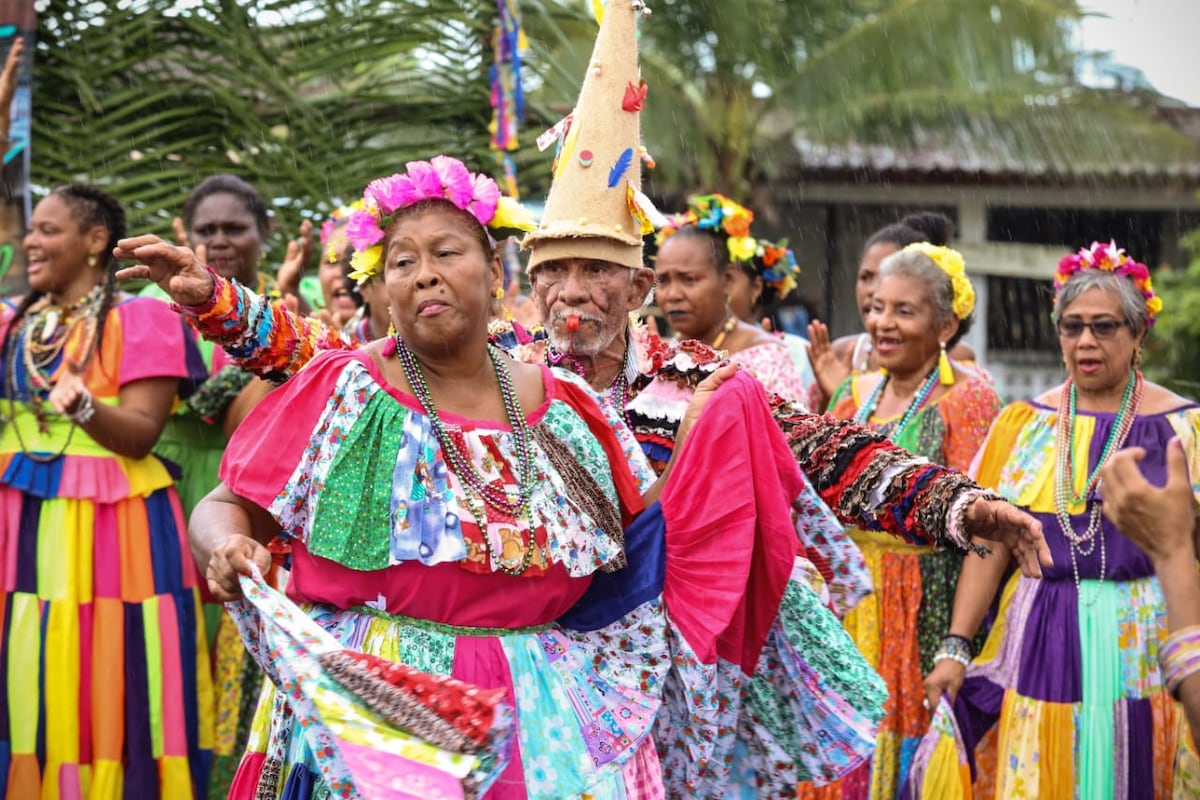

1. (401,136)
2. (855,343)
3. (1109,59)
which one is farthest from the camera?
(1109,59)

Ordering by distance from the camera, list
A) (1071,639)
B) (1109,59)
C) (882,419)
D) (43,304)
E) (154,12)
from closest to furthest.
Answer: (1071,639)
(43,304)
(882,419)
(154,12)
(1109,59)

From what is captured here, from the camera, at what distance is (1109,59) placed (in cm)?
1717

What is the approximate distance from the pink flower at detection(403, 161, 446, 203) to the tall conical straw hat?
95 centimetres

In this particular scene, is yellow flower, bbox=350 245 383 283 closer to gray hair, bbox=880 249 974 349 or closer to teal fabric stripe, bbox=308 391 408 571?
teal fabric stripe, bbox=308 391 408 571

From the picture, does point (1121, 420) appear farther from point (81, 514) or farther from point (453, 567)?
point (81, 514)

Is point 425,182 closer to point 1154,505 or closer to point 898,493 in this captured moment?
point 898,493

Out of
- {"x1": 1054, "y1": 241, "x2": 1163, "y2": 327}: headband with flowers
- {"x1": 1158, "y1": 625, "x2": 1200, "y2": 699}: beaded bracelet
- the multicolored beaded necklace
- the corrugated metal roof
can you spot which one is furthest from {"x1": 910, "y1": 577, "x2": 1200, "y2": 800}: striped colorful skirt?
the corrugated metal roof

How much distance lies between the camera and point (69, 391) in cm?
524

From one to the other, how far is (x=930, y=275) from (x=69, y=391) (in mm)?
3658

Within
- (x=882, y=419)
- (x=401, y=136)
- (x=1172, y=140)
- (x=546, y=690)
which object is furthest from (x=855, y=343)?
(x=1172, y=140)

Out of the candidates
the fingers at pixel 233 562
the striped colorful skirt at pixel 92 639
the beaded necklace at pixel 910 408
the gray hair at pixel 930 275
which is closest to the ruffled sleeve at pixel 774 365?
the beaded necklace at pixel 910 408

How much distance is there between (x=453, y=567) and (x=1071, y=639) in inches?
125

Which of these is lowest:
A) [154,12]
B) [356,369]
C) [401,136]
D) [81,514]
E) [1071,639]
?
[1071,639]

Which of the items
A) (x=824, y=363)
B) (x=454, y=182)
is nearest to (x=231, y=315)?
(x=454, y=182)
